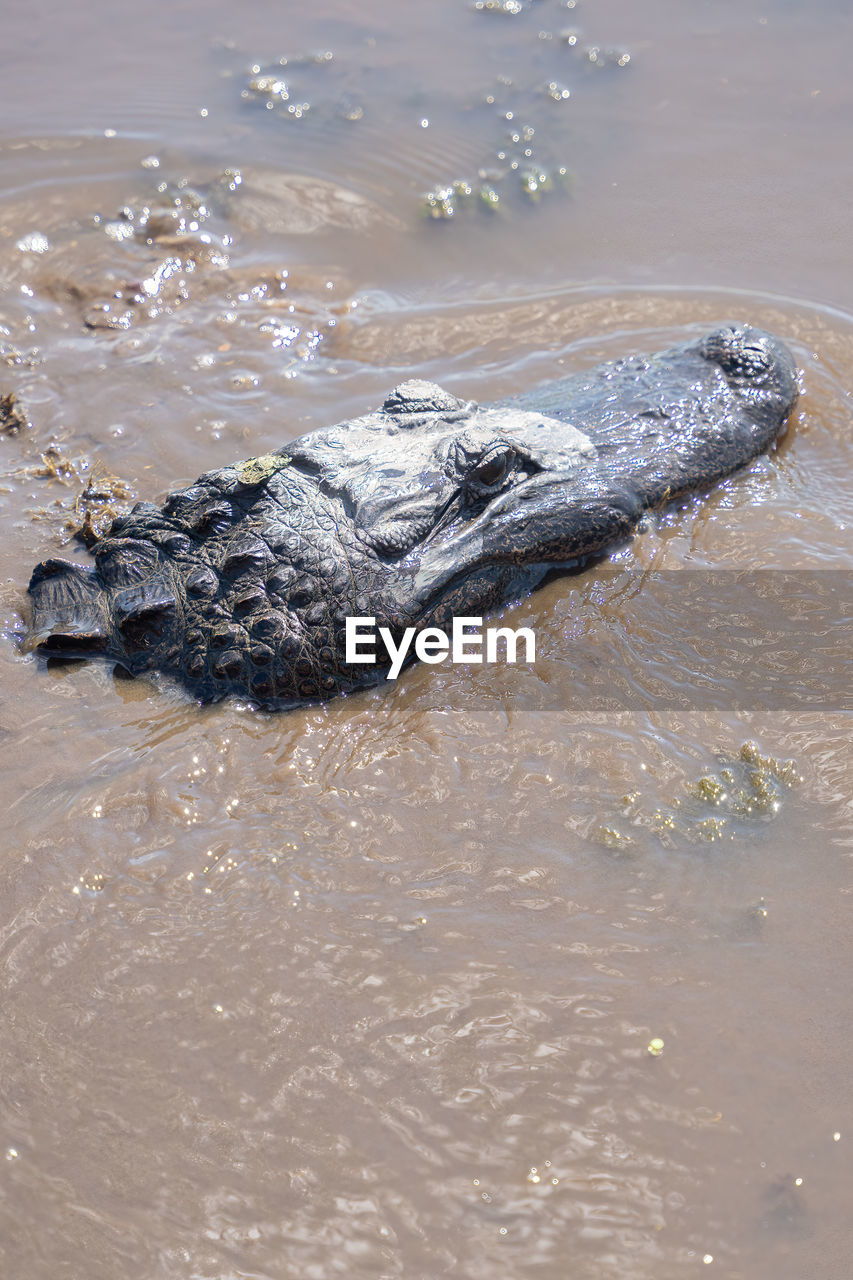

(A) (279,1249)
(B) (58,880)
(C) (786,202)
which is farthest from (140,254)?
(A) (279,1249)

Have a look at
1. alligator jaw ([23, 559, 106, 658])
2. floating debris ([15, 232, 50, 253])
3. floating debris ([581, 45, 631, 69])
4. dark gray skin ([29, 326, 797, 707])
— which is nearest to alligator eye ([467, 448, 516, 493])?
dark gray skin ([29, 326, 797, 707])

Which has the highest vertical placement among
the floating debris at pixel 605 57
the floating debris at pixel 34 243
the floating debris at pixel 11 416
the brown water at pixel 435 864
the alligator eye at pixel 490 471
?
the floating debris at pixel 605 57

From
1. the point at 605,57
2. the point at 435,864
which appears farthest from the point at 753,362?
the point at 605,57

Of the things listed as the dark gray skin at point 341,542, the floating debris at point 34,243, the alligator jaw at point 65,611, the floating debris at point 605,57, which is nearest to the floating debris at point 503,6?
the floating debris at point 605,57

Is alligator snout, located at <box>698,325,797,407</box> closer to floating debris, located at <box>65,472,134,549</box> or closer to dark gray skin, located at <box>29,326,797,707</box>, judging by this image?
dark gray skin, located at <box>29,326,797,707</box>

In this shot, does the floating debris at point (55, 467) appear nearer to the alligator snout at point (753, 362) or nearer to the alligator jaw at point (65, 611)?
the alligator jaw at point (65, 611)

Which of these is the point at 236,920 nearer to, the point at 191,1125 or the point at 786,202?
the point at 191,1125

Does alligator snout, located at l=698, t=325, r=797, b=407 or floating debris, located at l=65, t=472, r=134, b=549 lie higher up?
alligator snout, located at l=698, t=325, r=797, b=407

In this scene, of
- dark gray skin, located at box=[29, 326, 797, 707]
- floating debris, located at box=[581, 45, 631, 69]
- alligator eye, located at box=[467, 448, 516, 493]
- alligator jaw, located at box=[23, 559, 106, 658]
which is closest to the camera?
dark gray skin, located at box=[29, 326, 797, 707]
